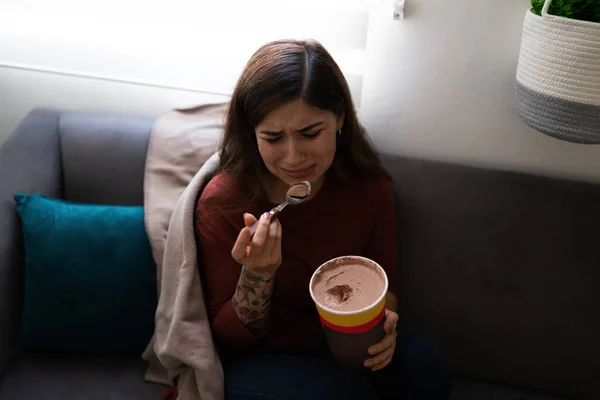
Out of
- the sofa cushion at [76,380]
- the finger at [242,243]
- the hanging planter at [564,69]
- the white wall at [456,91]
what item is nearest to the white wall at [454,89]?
the white wall at [456,91]

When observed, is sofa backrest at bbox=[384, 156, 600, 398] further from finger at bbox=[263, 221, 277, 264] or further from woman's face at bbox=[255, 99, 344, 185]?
finger at bbox=[263, 221, 277, 264]

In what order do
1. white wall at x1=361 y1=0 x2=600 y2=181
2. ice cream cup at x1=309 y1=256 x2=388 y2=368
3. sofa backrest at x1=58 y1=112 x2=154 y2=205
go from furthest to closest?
sofa backrest at x1=58 y1=112 x2=154 y2=205, white wall at x1=361 y1=0 x2=600 y2=181, ice cream cup at x1=309 y1=256 x2=388 y2=368

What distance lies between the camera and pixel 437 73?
4.47 feet

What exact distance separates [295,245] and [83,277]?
52 centimetres

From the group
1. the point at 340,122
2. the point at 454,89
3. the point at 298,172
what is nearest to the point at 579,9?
the point at 454,89

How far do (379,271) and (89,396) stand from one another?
0.78 meters

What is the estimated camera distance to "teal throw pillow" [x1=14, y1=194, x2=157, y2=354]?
1392 millimetres

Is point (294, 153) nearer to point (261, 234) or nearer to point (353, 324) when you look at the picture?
point (261, 234)

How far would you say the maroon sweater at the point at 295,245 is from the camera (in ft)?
4.04

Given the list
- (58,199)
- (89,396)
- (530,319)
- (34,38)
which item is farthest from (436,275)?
(34,38)

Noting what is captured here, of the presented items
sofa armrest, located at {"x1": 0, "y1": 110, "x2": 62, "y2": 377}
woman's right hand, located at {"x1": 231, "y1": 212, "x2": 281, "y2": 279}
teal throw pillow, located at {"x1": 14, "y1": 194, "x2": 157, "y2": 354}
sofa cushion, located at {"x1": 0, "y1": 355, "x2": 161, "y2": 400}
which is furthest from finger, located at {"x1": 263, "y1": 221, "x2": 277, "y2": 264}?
sofa armrest, located at {"x1": 0, "y1": 110, "x2": 62, "y2": 377}

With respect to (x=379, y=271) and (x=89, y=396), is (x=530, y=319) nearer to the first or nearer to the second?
(x=379, y=271)

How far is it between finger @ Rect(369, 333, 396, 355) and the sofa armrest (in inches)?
33.3

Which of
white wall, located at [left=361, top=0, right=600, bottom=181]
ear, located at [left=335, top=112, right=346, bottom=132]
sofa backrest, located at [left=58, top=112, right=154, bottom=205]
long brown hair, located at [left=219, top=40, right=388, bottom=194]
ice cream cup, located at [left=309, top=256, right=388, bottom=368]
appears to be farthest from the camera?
sofa backrest, located at [left=58, top=112, right=154, bottom=205]
